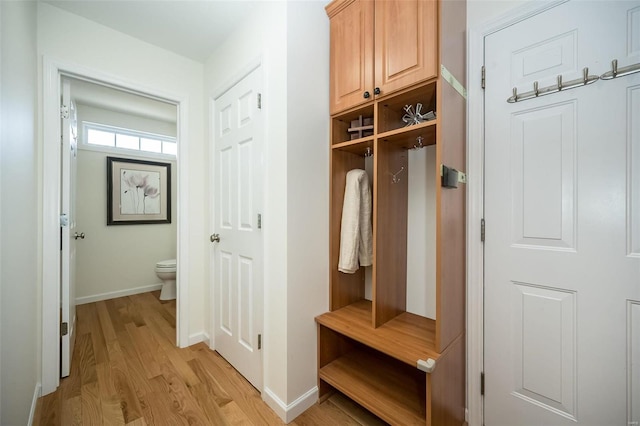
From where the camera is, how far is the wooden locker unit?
3.75ft

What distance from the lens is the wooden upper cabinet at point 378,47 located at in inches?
45.5

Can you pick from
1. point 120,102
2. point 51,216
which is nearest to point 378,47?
point 51,216

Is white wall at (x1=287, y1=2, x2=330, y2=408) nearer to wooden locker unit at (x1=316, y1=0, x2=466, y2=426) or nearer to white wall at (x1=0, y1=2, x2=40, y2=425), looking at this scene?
wooden locker unit at (x1=316, y1=0, x2=466, y2=426)

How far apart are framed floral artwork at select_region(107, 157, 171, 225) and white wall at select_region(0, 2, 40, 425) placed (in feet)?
6.54

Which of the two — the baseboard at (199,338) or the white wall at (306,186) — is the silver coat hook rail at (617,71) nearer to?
the white wall at (306,186)

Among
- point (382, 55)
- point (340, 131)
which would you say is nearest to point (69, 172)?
point (340, 131)

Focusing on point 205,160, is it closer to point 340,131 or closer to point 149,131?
point 340,131

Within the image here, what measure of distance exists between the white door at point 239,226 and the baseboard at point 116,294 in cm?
217

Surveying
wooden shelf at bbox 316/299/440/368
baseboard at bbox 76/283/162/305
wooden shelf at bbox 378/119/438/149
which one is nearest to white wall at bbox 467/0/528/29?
wooden shelf at bbox 378/119/438/149

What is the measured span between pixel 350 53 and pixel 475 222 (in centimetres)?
119

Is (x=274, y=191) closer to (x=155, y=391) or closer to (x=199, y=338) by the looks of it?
(x=155, y=391)

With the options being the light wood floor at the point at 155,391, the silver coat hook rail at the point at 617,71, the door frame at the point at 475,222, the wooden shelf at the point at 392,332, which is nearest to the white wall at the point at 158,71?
the light wood floor at the point at 155,391

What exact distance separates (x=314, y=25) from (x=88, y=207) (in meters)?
3.46

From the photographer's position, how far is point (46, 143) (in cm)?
162
